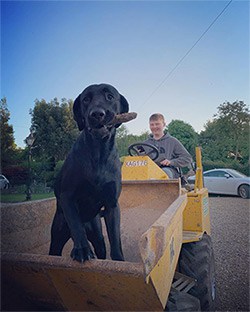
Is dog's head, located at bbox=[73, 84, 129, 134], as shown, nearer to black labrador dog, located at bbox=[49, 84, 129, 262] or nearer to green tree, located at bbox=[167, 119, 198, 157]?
black labrador dog, located at bbox=[49, 84, 129, 262]

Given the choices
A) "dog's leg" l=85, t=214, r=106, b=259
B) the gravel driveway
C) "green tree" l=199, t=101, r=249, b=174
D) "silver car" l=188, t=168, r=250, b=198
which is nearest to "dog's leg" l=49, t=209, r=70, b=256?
"dog's leg" l=85, t=214, r=106, b=259

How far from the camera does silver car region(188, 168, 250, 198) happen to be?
1236 centimetres

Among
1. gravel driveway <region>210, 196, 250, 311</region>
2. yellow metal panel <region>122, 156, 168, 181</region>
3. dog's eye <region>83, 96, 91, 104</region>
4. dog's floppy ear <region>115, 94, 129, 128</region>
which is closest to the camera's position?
dog's eye <region>83, 96, 91, 104</region>

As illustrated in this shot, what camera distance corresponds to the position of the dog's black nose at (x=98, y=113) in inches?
59.4

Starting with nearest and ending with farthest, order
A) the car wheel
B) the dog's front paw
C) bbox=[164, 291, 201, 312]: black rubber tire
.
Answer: the dog's front paw
bbox=[164, 291, 201, 312]: black rubber tire
the car wheel

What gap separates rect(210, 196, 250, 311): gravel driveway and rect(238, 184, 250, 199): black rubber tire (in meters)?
2.68

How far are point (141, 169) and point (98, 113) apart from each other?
6.32 ft

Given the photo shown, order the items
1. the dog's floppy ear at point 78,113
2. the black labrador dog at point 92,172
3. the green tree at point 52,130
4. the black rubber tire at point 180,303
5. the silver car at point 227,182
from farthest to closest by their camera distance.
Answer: the green tree at point 52,130, the silver car at point 227,182, the dog's floppy ear at point 78,113, the black labrador dog at point 92,172, the black rubber tire at point 180,303

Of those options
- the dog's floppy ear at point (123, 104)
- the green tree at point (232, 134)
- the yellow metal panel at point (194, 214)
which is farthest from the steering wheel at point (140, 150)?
the green tree at point (232, 134)

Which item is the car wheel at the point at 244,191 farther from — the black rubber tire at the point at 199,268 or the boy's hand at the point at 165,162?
the black rubber tire at the point at 199,268

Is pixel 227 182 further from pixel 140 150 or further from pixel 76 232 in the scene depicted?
pixel 76 232

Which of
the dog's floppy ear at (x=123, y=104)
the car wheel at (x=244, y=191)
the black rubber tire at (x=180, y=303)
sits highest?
the dog's floppy ear at (x=123, y=104)

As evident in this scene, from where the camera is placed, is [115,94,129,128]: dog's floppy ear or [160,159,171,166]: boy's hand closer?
[115,94,129,128]: dog's floppy ear

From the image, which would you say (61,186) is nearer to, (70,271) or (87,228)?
(87,228)
